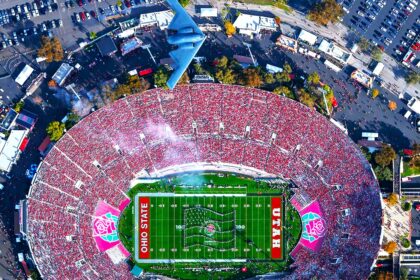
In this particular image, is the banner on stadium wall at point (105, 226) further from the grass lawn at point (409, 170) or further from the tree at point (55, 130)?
the grass lawn at point (409, 170)

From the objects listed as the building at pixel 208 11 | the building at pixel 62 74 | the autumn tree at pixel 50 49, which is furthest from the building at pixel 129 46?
the building at pixel 208 11

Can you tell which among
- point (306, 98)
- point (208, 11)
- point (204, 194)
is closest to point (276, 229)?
point (204, 194)

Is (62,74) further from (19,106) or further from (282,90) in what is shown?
(282,90)

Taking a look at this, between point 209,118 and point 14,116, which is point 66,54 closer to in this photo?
point 14,116

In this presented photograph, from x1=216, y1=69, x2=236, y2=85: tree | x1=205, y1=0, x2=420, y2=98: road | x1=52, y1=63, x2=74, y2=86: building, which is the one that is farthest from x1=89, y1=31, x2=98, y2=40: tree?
x1=216, y1=69, x2=236, y2=85: tree

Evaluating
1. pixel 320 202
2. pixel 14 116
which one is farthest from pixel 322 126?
pixel 14 116

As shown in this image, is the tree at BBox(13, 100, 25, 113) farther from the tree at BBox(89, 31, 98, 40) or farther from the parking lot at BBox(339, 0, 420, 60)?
the parking lot at BBox(339, 0, 420, 60)
